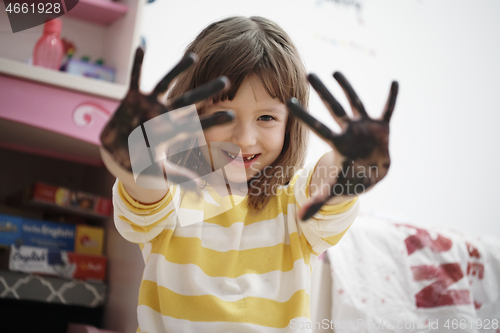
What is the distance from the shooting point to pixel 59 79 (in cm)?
86

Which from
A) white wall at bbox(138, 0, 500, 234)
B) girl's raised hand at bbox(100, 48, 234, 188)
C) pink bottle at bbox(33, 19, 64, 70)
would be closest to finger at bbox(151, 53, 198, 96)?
girl's raised hand at bbox(100, 48, 234, 188)

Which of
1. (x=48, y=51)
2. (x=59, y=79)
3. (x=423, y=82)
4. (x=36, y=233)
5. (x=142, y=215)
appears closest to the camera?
(x=142, y=215)

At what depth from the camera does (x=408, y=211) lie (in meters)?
1.86

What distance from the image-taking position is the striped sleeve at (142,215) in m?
0.55

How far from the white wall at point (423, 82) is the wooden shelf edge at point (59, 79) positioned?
800mm

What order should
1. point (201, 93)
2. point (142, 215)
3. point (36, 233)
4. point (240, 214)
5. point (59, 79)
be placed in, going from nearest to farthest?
point (201, 93), point (142, 215), point (240, 214), point (59, 79), point (36, 233)

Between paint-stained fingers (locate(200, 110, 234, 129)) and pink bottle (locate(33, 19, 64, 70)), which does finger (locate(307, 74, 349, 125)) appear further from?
pink bottle (locate(33, 19, 64, 70))

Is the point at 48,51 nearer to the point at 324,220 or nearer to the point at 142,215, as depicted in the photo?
the point at 142,215

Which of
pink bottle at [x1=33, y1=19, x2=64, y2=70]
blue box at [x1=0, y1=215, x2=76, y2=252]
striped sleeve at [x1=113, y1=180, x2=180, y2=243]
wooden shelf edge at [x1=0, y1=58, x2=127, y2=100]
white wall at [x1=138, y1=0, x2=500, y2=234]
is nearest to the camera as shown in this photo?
striped sleeve at [x1=113, y1=180, x2=180, y2=243]

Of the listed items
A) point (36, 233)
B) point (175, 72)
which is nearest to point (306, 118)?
point (175, 72)

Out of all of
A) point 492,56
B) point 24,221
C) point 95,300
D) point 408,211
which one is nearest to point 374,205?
point 408,211

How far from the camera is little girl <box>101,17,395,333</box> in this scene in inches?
23.4

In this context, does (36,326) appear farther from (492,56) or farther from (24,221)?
(492,56)

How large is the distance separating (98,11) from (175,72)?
3.41 ft
